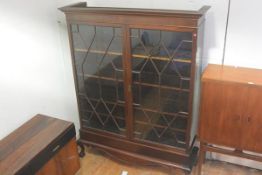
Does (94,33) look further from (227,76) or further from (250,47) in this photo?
(250,47)

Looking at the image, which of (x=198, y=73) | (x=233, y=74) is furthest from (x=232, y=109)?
(x=198, y=73)

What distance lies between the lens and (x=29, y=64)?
2.25 metres

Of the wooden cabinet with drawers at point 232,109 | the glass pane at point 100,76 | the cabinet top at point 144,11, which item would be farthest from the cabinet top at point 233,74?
the glass pane at point 100,76

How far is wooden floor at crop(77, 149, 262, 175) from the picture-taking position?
2.50m

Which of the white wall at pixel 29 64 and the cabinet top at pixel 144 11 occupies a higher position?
the cabinet top at pixel 144 11

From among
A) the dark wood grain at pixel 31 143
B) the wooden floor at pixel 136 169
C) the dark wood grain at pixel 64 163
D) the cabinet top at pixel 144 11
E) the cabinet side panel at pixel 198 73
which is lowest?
the wooden floor at pixel 136 169

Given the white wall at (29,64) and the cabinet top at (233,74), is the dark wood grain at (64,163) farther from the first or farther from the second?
the cabinet top at (233,74)

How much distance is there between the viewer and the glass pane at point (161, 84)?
2.02 meters

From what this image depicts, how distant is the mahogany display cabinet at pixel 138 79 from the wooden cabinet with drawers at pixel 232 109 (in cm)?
13

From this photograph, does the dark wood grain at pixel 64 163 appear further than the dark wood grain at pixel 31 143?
Yes

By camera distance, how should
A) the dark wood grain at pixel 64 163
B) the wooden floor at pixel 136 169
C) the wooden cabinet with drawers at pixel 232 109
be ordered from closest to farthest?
the wooden cabinet with drawers at pixel 232 109 → the dark wood grain at pixel 64 163 → the wooden floor at pixel 136 169

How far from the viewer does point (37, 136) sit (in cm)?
209

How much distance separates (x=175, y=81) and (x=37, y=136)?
117 centimetres

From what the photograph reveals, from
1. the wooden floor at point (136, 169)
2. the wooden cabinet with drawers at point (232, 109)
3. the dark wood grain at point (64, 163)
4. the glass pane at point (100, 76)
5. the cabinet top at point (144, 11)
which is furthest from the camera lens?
the wooden floor at point (136, 169)
